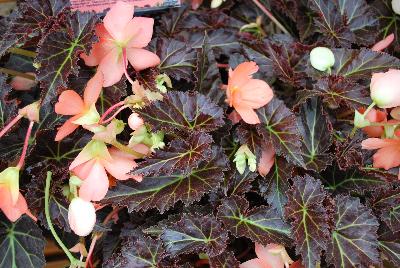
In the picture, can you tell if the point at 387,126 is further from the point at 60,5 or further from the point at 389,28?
the point at 60,5

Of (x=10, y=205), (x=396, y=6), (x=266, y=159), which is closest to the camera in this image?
(x=10, y=205)

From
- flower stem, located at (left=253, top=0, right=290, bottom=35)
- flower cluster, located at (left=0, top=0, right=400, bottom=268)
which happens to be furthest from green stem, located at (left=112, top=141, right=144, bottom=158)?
flower stem, located at (left=253, top=0, right=290, bottom=35)

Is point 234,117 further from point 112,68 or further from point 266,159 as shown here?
point 112,68

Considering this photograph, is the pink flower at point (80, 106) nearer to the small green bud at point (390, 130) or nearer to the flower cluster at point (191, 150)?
the flower cluster at point (191, 150)

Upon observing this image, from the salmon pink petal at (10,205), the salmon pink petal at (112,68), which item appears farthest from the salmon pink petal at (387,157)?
the salmon pink petal at (10,205)

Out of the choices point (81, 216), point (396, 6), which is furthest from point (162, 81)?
point (396, 6)

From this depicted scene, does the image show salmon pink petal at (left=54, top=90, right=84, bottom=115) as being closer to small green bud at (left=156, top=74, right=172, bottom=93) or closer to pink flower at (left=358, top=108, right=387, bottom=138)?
small green bud at (left=156, top=74, right=172, bottom=93)

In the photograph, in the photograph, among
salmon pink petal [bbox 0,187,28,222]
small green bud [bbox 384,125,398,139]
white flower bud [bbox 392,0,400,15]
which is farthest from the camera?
white flower bud [bbox 392,0,400,15]
